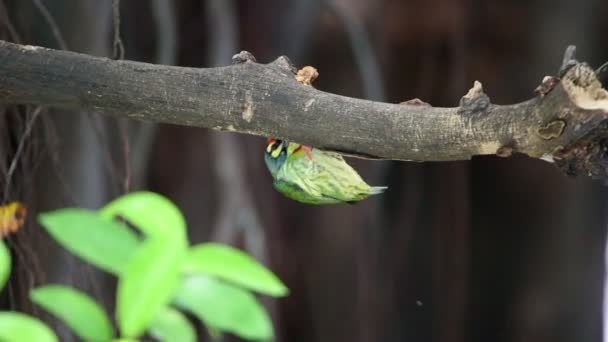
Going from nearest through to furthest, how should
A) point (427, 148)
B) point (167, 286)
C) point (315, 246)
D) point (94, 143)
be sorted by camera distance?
point (167, 286) → point (427, 148) → point (94, 143) → point (315, 246)

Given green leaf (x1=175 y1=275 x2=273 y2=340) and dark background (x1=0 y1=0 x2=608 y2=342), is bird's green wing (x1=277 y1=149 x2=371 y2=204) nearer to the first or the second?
green leaf (x1=175 y1=275 x2=273 y2=340)

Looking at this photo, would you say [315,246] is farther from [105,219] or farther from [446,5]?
[105,219]

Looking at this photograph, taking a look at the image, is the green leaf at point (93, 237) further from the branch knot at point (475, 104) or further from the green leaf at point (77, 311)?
the branch knot at point (475, 104)

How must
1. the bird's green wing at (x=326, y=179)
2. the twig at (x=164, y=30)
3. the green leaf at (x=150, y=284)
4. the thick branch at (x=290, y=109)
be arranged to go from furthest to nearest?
the twig at (x=164, y=30) < the bird's green wing at (x=326, y=179) < the thick branch at (x=290, y=109) < the green leaf at (x=150, y=284)

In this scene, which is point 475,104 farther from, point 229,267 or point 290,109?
point 229,267

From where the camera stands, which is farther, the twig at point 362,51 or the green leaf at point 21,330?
the twig at point 362,51

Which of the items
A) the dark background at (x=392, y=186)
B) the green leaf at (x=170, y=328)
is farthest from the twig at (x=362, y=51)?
the green leaf at (x=170, y=328)

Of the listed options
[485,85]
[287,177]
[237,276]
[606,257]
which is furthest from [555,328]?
[237,276]
